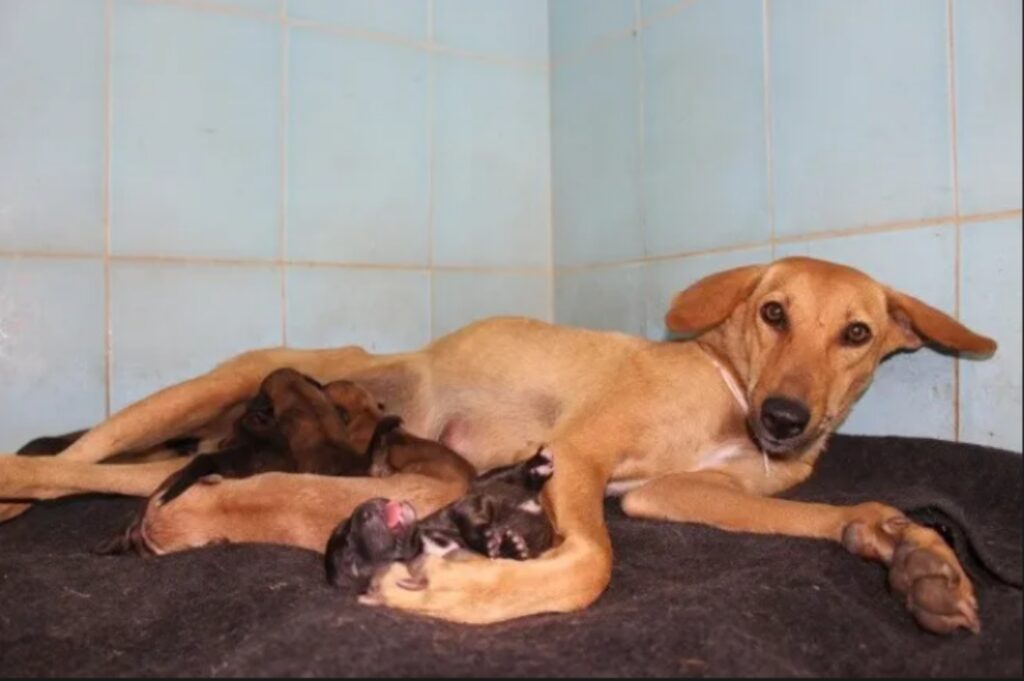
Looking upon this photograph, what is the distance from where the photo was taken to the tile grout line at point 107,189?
9.57 feet

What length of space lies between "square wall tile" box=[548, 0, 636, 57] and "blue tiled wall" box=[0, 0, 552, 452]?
9 cm

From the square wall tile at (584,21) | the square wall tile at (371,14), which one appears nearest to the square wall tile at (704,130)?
the square wall tile at (584,21)

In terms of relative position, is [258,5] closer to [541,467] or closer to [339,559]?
[541,467]

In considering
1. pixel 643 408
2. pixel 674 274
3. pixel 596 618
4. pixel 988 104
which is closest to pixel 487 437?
pixel 643 408

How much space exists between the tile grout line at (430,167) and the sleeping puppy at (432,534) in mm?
1561

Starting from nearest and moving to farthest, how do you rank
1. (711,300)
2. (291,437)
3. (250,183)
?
1. (291,437)
2. (711,300)
3. (250,183)

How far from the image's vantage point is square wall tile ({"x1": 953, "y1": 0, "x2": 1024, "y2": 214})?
1969 millimetres

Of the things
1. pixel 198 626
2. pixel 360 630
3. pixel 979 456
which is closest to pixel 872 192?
pixel 979 456

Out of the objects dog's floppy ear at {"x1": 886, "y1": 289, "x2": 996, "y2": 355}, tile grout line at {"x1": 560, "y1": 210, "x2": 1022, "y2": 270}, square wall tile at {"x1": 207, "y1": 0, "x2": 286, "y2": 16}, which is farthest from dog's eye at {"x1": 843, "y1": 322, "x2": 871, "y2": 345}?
square wall tile at {"x1": 207, "y1": 0, "x2": 286, "y2": 16}

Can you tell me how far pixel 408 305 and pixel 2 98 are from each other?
156 cm

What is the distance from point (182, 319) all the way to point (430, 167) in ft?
3.82

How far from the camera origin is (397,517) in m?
1.75

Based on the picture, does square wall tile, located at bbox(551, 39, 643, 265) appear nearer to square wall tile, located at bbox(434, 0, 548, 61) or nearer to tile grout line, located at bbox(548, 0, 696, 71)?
tile grout line, located at bbox(548, 0, 696, 71)

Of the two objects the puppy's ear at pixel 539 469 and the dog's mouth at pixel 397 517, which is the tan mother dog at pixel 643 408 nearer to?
the puppy's ear at pixel 539 469
